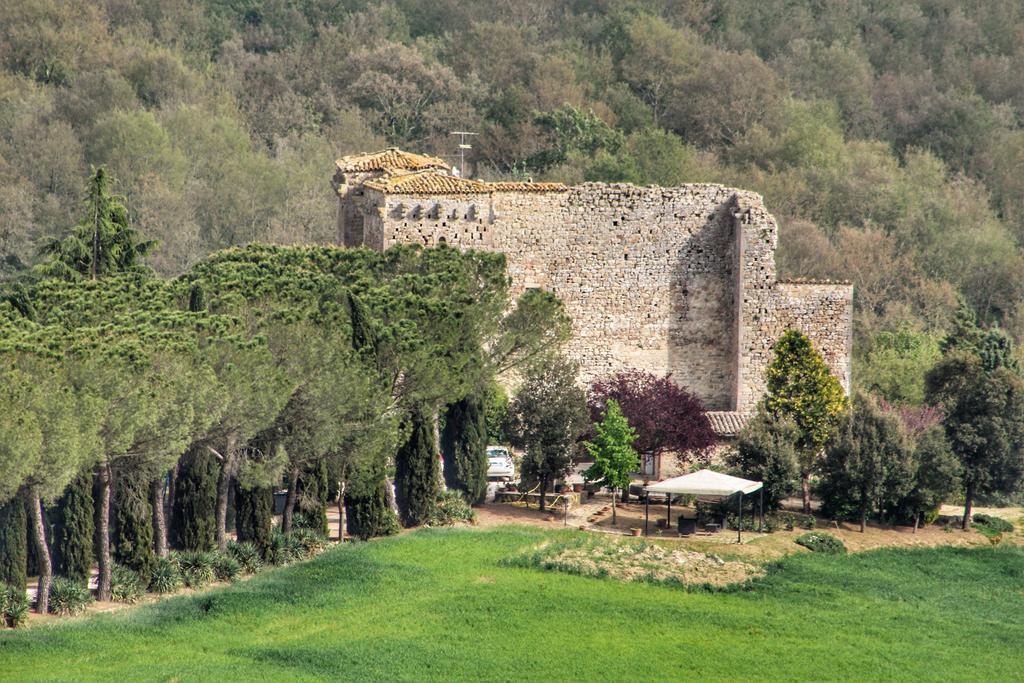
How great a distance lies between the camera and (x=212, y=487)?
4228 centimetres

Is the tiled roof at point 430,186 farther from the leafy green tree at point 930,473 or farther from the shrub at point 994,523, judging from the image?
the shrub at point 994,523

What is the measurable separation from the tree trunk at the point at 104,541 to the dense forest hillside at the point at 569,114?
2909 centimetres

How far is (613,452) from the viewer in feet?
158

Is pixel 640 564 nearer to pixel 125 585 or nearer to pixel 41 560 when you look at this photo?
pixel 125 585

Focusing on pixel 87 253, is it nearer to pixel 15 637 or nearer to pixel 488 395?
pixel 488 395

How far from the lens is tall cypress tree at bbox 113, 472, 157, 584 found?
39781mm

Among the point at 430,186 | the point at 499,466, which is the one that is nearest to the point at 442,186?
the point at 430,186

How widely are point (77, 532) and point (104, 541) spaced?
0.86m

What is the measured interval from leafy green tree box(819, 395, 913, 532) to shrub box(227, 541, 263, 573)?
12731 millimetres

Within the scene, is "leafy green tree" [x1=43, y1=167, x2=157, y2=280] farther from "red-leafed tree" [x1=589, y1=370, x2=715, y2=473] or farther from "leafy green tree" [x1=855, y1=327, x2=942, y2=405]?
"leafy green tree" [x1=855, y1=327, x2=942, y2=405]

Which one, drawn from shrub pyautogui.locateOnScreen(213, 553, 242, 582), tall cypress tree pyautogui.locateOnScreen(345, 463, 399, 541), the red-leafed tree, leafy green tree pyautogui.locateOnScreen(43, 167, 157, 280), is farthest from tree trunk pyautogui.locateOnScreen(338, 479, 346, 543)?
leafy green tree pyautogui.locateOnScreen(43, 167, 157, 280)

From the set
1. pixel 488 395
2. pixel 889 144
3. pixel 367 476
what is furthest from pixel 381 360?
pixel 889 144

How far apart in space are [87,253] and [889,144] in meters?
52.2

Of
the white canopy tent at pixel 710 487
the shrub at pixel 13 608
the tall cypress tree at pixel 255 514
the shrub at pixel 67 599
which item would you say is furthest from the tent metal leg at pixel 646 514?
the shrub at pixel 13 608
